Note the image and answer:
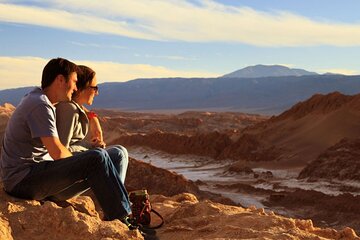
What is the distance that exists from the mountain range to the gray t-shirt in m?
87.9

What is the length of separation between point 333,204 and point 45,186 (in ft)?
31.1

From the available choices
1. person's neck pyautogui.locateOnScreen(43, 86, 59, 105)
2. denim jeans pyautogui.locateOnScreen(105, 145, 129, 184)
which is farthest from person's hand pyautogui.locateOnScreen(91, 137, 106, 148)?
person's neck pyautogui.locateOnScreen(43, 86, 59, 105)

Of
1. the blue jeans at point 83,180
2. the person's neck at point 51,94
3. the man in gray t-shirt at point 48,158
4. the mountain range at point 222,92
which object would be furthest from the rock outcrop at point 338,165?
the mountain range at point 222,92

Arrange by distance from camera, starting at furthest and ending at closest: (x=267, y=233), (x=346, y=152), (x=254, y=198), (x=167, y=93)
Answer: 1. (x=167, y=93)
2. (x=346, y=152)
3. (x=254, y=198)
4. (x=267, y=233)

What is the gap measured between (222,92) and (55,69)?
128373mm

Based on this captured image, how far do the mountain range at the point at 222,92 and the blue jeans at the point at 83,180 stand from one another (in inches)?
3453

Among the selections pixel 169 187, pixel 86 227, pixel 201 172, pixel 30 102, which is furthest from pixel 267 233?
pixel 201 172

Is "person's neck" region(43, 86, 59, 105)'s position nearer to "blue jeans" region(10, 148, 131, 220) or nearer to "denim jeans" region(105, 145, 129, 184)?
"blue jeans" region(10, 148, 131, 220)

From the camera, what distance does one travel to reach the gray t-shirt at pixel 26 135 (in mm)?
3373

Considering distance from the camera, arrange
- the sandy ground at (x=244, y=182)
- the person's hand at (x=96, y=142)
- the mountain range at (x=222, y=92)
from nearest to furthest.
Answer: the person's hand at (x=96, y=142) < the sandy ground at (x=244, y=182) < the mountain range at (x=222, y=92)

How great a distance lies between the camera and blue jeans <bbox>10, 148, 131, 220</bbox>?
3492mm

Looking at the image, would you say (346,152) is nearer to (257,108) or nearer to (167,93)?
(257,108)

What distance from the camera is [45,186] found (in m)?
3.57

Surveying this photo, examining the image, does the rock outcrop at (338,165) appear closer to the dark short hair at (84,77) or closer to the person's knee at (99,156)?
the dark short hair at (84,77)
